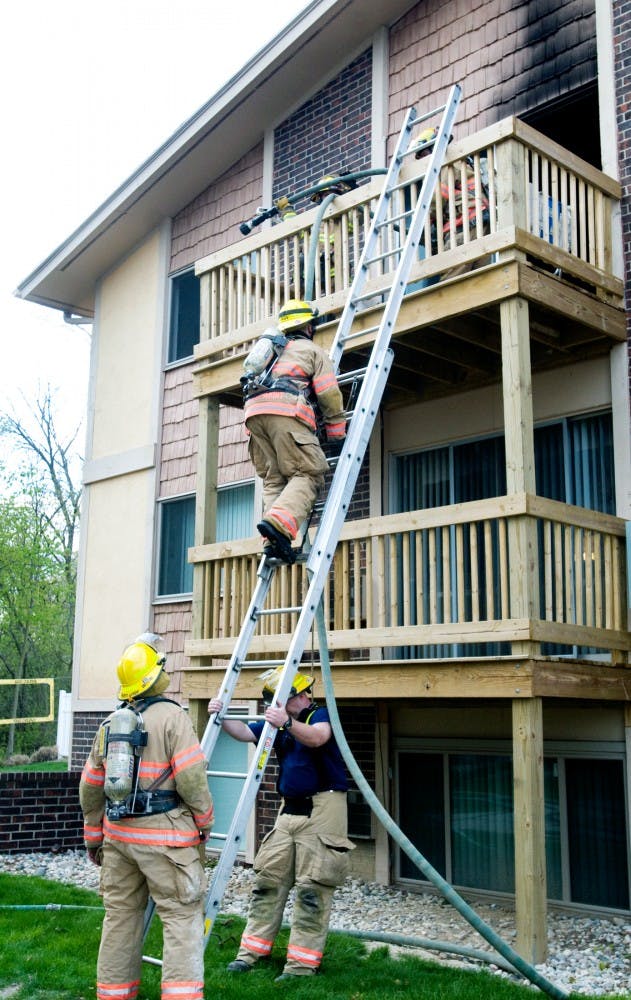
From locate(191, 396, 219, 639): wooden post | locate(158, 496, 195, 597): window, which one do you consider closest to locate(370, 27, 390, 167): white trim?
locate(191, 396, 219, 639): wooden post

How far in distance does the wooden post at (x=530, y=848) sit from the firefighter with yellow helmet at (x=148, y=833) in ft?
7.69

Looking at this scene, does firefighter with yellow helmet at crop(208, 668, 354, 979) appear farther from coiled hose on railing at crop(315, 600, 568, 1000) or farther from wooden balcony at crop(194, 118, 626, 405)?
wooden balcony at crop(194, 118, 626, 405)

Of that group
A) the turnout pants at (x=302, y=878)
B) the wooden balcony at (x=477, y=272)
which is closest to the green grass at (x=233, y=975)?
the turnout pants at (x=302, y=878)

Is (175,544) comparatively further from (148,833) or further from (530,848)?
(148,833)

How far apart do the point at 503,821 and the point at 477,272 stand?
15.0 feet

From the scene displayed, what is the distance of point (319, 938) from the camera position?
623 centimetres

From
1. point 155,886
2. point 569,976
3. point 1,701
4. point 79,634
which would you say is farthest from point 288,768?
point 1,701

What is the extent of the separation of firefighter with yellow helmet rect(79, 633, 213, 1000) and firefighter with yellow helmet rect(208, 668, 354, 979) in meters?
0.80

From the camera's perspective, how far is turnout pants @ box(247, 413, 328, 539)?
615cm

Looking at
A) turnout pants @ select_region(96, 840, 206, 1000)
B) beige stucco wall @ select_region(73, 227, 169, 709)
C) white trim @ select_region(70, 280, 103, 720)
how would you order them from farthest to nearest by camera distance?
white trim @ select_region(70, 280, 103, 720) < beige stucco wall @ select_region(73, 227, 169, 709) < turnout pants @ select_region(96, 840, 206, 1000)

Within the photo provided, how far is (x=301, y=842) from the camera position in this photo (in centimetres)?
644

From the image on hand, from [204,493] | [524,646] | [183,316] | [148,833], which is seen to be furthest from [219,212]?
[148,833]

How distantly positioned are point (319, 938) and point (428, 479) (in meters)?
4.92

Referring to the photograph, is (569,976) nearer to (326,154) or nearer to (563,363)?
(563,363)
